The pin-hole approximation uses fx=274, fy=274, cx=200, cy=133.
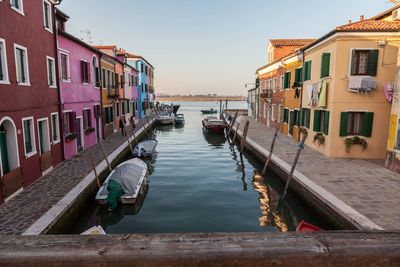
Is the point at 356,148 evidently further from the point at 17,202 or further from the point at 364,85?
the point at 17,202

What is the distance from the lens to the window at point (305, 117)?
18.8m

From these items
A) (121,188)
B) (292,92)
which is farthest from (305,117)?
(121,188)

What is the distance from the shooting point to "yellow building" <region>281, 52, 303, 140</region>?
21188 mm

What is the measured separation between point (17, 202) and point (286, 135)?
20869mm

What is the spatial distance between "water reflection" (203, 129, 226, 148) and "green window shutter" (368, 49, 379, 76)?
13568 mm

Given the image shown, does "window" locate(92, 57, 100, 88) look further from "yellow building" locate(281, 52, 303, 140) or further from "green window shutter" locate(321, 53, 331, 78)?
"green window shutter" locate(321, 53, 331, 78)

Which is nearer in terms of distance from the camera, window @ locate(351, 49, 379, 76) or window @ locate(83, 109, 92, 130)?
window @ locate(351, 49, 379, 76)

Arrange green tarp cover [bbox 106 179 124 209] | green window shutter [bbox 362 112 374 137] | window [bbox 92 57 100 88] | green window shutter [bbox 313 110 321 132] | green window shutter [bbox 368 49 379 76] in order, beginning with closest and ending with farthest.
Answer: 1. green tarp cover [bbox 106 179 124 209]
2. green window shutter [bbox 368 49 379 76]
3. green window shutter [bbox 362 112 374 137]
4. green window shutter [bbox 313 110 321 132]
5. window [bbox 92 57 100 88]

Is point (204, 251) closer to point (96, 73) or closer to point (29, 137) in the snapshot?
point (29, 137)

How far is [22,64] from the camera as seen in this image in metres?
11.0

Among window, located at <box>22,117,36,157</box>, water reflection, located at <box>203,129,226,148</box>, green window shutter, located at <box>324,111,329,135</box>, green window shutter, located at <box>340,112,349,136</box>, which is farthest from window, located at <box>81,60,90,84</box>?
green window shutter, located at <box>340,112,349,136</box>

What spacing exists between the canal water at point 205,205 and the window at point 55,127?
474 cm

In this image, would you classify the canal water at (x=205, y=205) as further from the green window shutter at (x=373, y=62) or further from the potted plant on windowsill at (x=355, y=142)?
the green window shutter at (x=373, y=62)

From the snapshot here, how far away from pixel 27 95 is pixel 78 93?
20.4 ft
